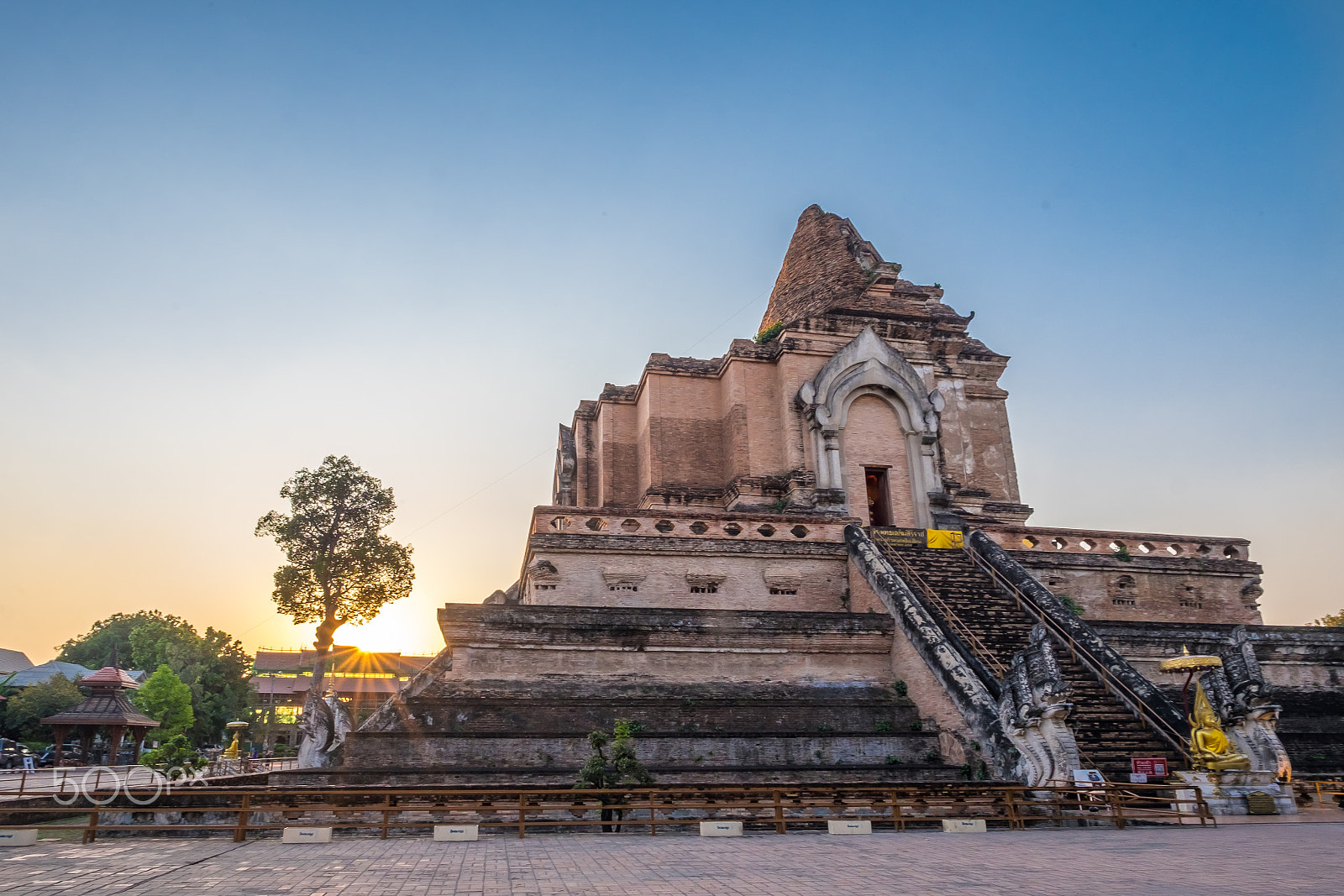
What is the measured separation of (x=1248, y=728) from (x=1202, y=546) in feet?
32.5

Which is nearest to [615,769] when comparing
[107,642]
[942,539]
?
[942,539]

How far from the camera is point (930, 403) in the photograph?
79.7 feet

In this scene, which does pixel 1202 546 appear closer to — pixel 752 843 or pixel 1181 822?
pixel 1181 822

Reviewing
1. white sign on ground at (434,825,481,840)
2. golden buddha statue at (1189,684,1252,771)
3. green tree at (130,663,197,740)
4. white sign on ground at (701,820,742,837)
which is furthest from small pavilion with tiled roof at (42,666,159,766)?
golden buddha statue at (1189,684,1252,771)

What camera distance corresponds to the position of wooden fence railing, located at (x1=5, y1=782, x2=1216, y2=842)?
10867mm

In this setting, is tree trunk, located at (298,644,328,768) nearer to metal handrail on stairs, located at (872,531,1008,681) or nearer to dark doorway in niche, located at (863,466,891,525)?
metal handrail on stairs, located at (872,531,1008,681)

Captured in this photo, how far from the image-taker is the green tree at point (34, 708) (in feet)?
141

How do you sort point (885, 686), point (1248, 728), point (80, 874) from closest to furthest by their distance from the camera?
1. point (80, 874)
2. point (1248, 728)
3. point (885, 686)

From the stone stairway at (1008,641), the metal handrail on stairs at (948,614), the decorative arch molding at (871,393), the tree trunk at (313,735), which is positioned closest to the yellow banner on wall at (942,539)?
the stone stairway at (1008,641)

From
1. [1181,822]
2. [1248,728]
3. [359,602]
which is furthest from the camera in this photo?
[359,602]

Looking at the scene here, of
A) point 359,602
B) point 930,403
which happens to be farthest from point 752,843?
point 359,602

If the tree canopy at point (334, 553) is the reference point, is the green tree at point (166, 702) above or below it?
below

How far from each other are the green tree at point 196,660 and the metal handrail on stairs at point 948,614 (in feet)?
130

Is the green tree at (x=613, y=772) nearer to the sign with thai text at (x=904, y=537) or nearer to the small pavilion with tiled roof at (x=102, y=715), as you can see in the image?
the sign with thai text at (x=904, y=537)
